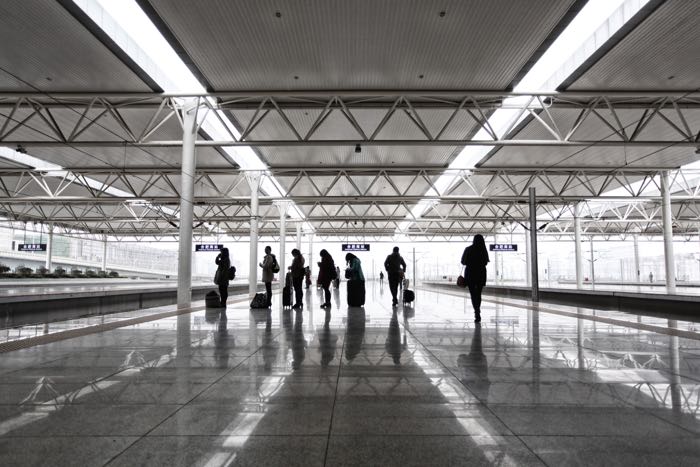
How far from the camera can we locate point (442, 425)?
2.89 m

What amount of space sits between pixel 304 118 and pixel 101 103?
677 cm

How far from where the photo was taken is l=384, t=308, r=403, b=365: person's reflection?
17.1 feet

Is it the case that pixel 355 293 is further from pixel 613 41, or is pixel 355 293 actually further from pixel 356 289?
pixel 613 41

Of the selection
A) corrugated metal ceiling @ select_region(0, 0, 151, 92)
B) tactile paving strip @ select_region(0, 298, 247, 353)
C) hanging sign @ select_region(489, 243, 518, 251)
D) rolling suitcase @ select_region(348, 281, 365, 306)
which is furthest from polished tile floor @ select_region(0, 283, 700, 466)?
hanging sign @ select_region(489, 243, 518, 251)

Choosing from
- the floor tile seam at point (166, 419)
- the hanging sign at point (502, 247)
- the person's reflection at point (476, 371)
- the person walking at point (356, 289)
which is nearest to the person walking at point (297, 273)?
the person walking at point (356, 289)

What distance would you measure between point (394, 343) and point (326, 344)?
3.18 ft

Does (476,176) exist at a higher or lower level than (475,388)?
higher

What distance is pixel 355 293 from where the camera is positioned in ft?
44.7

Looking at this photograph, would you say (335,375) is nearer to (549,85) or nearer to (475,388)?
(475,388)

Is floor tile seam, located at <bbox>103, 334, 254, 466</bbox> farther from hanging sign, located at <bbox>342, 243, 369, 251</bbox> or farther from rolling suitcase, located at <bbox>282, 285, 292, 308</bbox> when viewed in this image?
hanging sign, located at <bbox>342, 243, 369, 251</bbox>

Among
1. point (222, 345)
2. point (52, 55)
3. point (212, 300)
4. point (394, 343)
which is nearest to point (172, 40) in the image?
point (52, 55)

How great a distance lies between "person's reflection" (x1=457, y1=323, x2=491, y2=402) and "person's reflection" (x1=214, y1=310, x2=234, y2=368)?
2529 mm

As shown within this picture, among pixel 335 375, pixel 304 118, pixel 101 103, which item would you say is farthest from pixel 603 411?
pixel 101 103

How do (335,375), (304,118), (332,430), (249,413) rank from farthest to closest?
(304,118) → (335,375) → (249,413) → (332,430)
